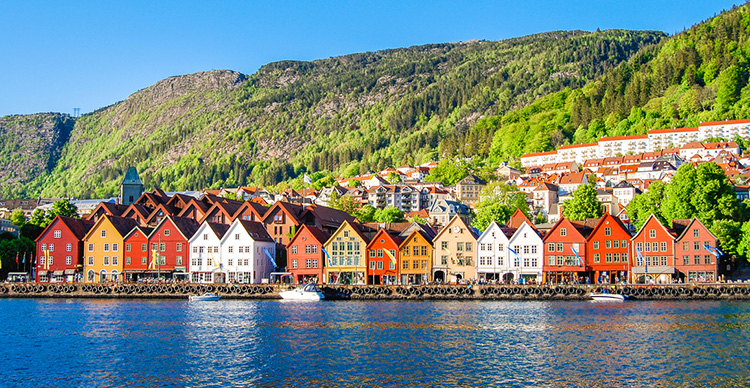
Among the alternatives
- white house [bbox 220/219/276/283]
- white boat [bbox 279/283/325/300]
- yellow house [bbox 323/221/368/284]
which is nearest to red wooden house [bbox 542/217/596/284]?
yellow house [bbox 323/221/368/284]

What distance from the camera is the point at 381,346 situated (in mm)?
53344

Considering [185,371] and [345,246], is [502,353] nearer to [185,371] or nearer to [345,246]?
[185,371]

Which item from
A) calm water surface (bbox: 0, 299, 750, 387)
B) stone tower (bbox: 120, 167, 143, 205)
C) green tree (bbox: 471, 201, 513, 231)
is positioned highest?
stone tower (bbox: 120, 167, 143, 205)

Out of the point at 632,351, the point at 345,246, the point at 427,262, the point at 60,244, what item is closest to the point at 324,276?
the point at 345,246

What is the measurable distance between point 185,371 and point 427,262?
210 ft

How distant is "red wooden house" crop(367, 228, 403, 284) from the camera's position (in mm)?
106500

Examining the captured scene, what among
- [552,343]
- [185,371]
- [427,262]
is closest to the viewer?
[185,371]

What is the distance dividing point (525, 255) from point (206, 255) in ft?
138

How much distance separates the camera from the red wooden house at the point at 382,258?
4193 inches

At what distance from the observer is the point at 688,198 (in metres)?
120

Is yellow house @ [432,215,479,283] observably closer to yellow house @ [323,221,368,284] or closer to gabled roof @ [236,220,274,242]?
yellow house @ [323,221,368,284]

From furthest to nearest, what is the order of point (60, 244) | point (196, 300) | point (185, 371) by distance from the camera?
point (60, 244), point (196, 300), point (185, 371)

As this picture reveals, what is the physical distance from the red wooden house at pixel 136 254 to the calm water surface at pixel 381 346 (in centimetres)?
3074

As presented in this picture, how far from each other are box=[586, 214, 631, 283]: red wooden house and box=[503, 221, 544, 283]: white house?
612 centimetres
